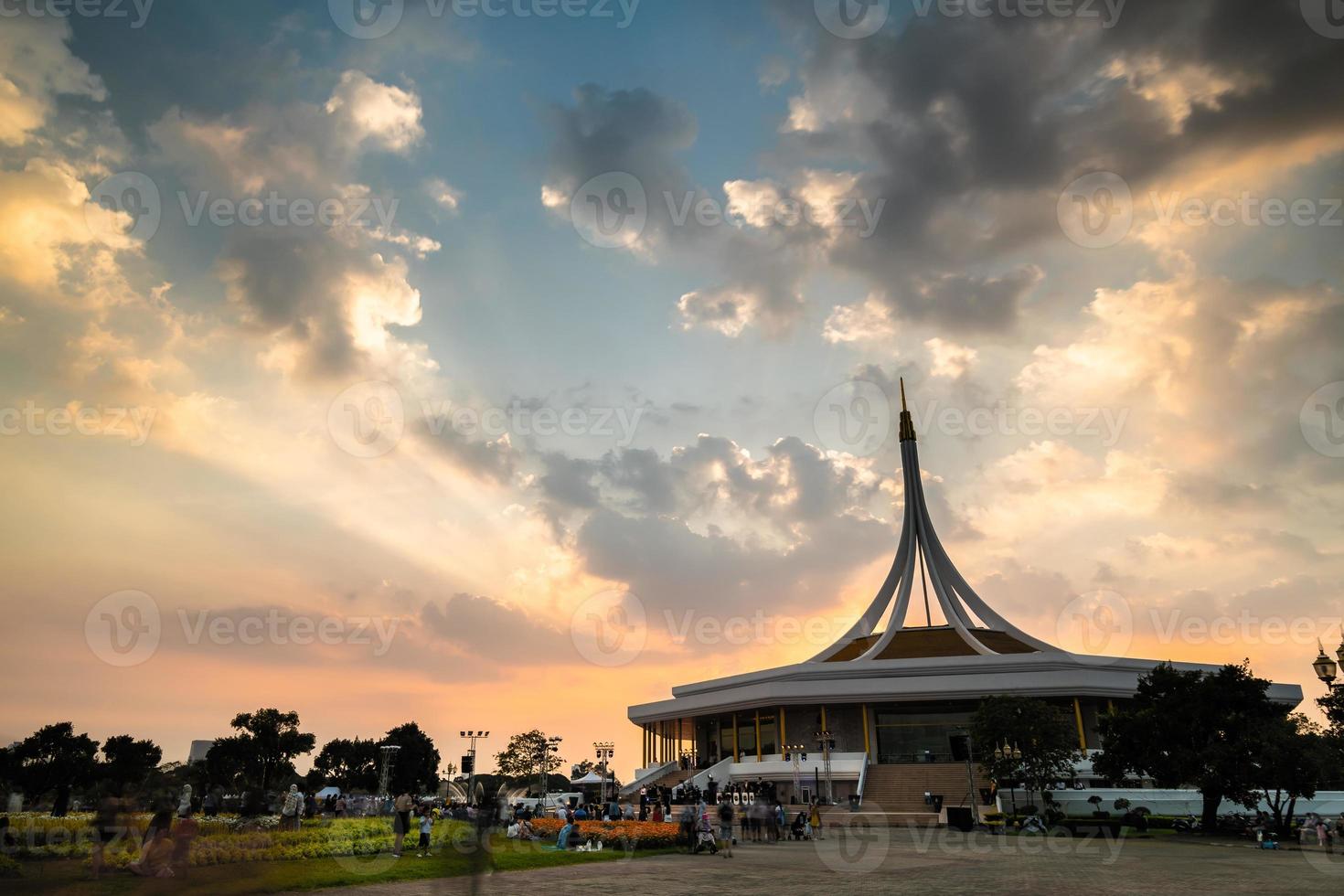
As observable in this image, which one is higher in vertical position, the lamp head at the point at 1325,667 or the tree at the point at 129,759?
the lamp head at the point at 1325,667

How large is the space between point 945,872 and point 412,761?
295 ft

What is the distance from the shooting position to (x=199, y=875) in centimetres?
1561

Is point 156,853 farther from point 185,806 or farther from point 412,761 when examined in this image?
point 412,761

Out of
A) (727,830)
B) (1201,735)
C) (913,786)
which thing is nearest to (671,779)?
(913,786)

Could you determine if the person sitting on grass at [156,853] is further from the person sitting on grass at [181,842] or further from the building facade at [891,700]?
the building facade at [891,700]

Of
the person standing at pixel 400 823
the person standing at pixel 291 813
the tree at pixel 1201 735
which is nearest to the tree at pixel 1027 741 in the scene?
the tree at pixel 1201 735

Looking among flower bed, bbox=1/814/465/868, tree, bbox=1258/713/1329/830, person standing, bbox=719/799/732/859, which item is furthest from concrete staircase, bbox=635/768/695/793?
flower bed, bbox=1/814/465/868

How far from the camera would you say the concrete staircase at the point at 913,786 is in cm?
4362

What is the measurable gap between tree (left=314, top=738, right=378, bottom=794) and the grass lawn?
275ft

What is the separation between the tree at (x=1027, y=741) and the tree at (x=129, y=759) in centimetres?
7506

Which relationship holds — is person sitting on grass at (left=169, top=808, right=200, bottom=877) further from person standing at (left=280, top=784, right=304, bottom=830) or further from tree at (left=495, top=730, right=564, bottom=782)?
tree at (left=495, top=730, right=564, bottom=782)

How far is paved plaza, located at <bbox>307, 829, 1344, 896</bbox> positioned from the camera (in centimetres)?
1516

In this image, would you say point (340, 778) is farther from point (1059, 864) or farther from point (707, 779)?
point (1059, 864)

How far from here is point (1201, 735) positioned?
108 ft
